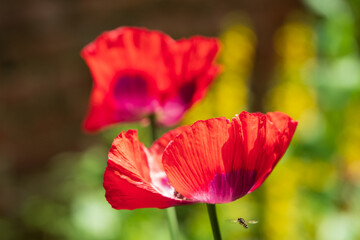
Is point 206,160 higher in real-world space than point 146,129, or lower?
higher

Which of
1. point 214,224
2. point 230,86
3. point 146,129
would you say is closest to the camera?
point 214,224

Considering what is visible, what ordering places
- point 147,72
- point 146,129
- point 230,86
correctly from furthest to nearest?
point 146,129 < point 230,86 < point 147,72

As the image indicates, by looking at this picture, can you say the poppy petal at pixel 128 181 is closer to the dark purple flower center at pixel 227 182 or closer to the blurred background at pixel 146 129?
the dark purple flower center at pixel 227 182

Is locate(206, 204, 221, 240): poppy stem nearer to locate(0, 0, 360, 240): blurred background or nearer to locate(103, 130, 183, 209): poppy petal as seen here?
locate(103, 130, 183, 209): poppy petal

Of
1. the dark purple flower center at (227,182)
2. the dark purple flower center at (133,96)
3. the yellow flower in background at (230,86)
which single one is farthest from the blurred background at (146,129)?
the dark purple flower center at (227,182)

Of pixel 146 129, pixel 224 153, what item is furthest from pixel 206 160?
pixel 146 129

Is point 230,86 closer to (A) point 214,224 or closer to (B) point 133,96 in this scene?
(B) point 133,96

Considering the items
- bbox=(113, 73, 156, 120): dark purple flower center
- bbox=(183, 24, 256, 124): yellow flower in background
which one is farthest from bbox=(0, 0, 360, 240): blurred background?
bbox=(113, 73, 156, 120): dark purple flower center

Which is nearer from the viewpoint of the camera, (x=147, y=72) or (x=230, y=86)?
(x=147, y=72)
